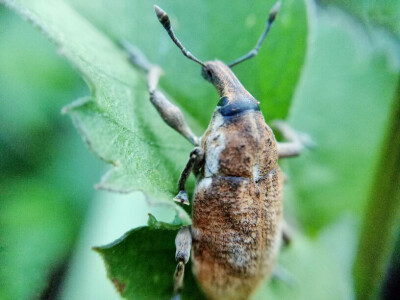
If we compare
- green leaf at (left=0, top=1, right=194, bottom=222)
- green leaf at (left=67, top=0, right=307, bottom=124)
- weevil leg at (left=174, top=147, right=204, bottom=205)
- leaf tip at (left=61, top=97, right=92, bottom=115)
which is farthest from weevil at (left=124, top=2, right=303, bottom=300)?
leaf tip at (left=61, top=97, right=92, bottom=115)

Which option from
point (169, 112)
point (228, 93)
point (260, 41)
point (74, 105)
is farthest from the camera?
point (260, 41)

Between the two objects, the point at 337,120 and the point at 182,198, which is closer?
the point at 182,198

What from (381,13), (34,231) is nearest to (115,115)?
(381,13)

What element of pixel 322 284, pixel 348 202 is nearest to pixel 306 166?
pixel 348 202

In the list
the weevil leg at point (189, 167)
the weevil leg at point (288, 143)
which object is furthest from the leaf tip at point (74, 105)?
the weevil leg at point (288, 143)

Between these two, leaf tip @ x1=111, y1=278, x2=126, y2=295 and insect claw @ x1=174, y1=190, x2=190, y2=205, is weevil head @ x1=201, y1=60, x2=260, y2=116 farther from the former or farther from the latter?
leaf tip @ x1=111, y1=278, x2=126, y2=295

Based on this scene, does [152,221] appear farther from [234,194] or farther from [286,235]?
[286,235]
